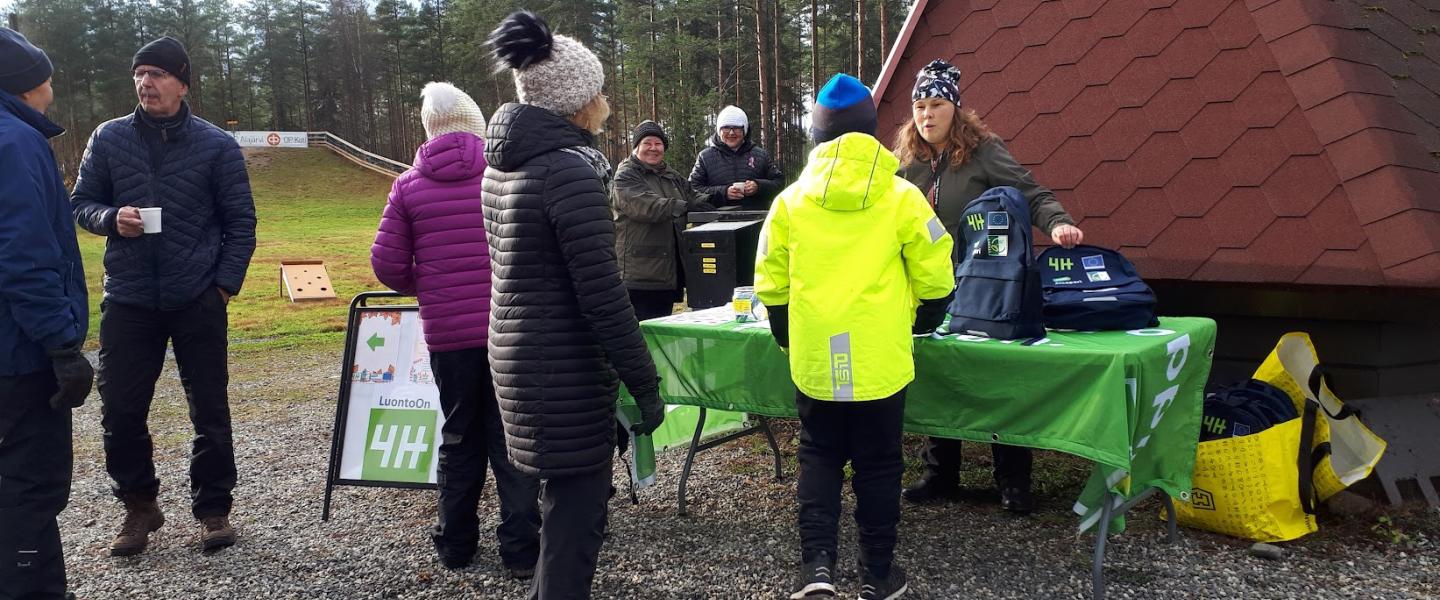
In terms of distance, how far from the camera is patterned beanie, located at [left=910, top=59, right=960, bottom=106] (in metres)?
3.50

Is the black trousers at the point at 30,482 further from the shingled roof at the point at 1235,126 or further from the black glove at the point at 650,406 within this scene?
the shingled roof at the point at 1235,126

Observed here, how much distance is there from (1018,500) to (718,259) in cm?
172

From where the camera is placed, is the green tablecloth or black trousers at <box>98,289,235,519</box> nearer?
the green tablecloth

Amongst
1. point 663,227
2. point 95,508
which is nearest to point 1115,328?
point 663,227

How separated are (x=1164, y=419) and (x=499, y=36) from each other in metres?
2.39

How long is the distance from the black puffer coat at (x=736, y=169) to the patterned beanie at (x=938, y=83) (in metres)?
2.28

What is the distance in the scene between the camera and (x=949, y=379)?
2.96 m

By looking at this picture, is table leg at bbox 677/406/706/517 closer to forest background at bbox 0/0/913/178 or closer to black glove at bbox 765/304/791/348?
black glove at bbox 765/304/791/348

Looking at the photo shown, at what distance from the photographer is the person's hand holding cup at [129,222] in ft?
11.0

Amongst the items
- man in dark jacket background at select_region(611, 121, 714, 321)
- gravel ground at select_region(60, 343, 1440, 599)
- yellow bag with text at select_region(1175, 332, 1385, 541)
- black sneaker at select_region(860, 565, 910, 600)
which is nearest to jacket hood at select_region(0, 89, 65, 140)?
gravel ground at select_region(60, 343, 1440, 599)

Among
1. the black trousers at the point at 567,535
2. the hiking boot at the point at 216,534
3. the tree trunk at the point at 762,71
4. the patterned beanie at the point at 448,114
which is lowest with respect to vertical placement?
the hiking boot at the point at 216,534

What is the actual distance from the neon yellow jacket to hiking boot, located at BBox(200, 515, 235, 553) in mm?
2585

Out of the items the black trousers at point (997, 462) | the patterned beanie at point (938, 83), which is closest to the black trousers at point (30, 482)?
the black trousers at point (997, 462)

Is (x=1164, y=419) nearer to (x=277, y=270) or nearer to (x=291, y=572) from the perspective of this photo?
(x=291, y=572)
